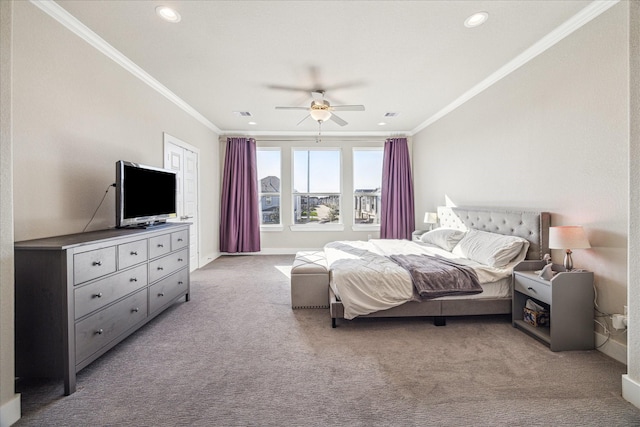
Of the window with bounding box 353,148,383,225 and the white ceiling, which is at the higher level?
the white ceiling

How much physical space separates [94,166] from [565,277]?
4.32 meters

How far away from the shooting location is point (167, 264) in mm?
2947

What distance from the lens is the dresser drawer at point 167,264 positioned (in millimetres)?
2662

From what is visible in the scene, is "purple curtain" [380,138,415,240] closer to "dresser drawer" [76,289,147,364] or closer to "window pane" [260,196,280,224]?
"window pane" [260,196,280,224]

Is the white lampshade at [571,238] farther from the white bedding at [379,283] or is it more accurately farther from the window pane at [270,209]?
the window pane at [270,209]

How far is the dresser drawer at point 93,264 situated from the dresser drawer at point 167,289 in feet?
2.09

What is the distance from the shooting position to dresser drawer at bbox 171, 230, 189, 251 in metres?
3.08

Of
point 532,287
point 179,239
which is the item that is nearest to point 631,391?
point 532,287

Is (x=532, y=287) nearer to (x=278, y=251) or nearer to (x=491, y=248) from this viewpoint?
(x=491, y=248)

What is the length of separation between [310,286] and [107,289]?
6.04 feet

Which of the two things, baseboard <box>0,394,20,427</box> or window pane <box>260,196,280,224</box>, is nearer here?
baseboard <box>0,394,20,427</box>

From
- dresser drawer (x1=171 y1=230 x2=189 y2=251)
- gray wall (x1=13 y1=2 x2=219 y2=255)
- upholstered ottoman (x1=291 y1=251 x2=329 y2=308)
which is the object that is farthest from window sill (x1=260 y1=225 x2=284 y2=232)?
upholstered ottoman (x1=291 y1=251 x2=329 y2=308)

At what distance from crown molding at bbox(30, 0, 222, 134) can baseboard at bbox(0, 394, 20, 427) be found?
273 centimetres

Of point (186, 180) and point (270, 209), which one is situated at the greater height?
point (186, 180)
